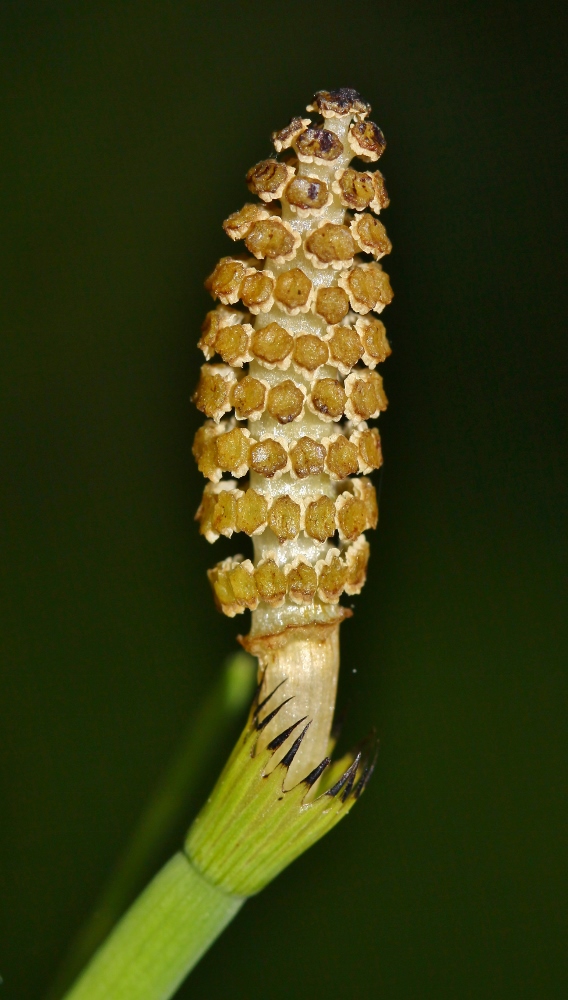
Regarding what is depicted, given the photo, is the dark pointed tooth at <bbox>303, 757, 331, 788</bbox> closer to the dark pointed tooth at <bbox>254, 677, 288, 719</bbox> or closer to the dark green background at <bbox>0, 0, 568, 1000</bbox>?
the dark pointed tooth at <bbox>254, 677, 288, 719</bbox>

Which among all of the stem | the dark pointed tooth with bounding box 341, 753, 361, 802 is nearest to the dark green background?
the stem

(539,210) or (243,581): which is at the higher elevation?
(539,210)

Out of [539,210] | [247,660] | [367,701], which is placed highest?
[539,210]

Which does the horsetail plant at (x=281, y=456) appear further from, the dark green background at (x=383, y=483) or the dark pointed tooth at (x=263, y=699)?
the dark green background at (x=383, y=483)

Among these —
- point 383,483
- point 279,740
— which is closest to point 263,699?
point 279,740

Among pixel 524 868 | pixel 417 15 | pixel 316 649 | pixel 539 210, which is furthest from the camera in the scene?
pixel 417 15

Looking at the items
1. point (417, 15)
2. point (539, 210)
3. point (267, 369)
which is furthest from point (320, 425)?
point (417, 15)

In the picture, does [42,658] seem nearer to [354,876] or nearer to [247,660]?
[354,876]
